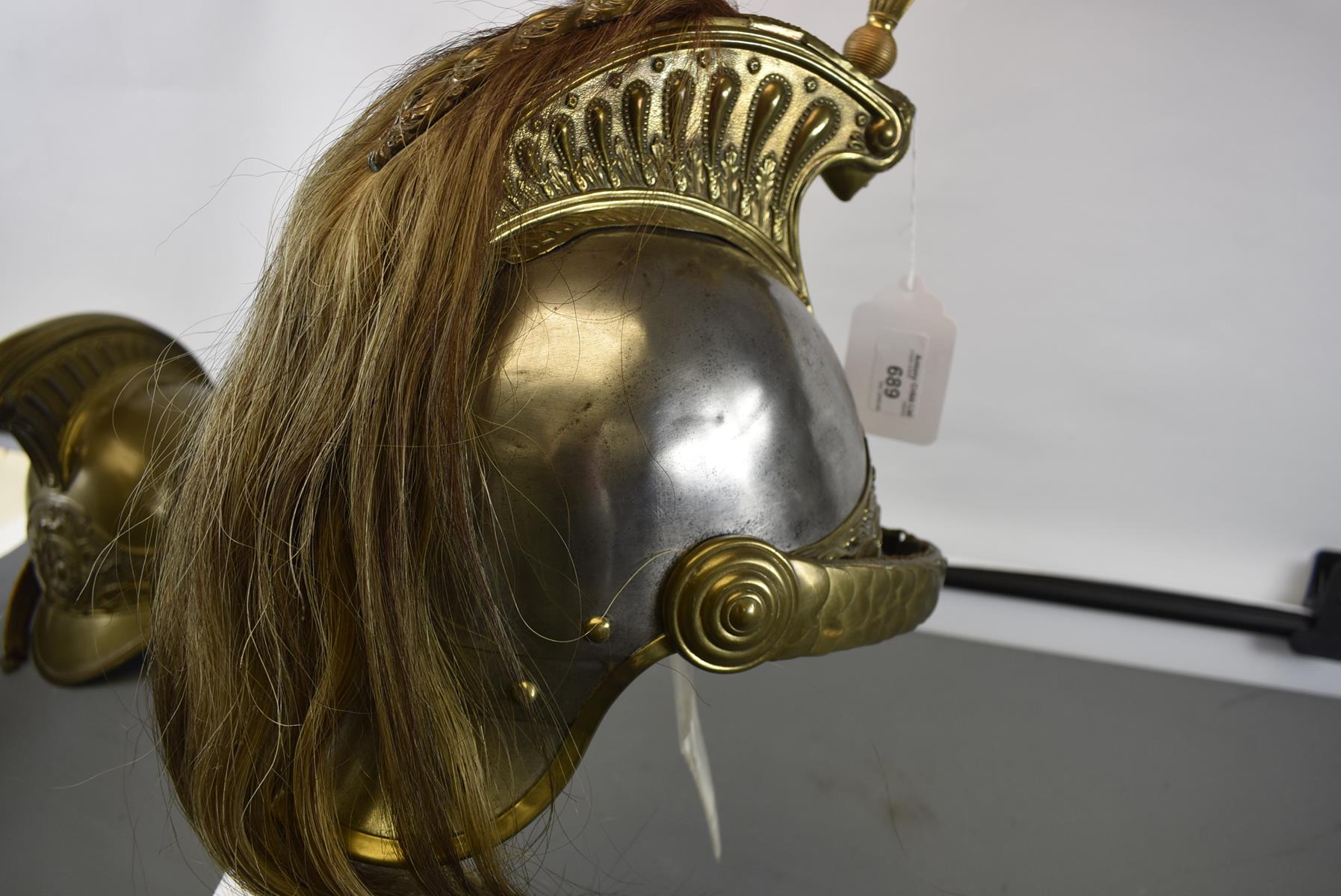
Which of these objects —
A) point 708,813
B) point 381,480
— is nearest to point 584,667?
point 381,480

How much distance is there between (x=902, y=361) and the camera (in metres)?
1.19

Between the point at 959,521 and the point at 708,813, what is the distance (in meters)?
0.89

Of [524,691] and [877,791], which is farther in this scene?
[877,791]

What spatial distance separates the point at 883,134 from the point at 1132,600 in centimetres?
103

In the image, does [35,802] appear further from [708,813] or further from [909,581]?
[909,581]

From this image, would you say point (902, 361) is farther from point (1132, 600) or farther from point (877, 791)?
point (1132, 600)

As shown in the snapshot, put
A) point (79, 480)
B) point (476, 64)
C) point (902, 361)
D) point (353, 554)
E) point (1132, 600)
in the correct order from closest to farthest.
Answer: point (353, 554), point (476, 64), point (902, 361), point (79, 480), point (1132, 600)

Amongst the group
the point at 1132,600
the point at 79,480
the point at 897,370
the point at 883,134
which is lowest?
the point at 1132,600

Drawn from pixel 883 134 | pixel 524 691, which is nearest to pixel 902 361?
pixel 883 134

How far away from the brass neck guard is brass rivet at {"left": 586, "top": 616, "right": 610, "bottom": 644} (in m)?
0.29

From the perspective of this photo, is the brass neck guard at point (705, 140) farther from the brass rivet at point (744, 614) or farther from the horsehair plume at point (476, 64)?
the brass rivet at point (744, 614)

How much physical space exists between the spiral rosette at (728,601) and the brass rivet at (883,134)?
402 mm

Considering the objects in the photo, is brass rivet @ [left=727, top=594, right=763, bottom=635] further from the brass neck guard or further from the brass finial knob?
the brass finial knob

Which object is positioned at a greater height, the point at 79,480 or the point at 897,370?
the point at 897,370
